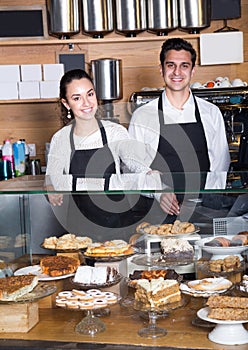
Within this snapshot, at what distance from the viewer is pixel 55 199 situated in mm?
1887

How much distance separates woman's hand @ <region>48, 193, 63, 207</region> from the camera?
6.14 ft

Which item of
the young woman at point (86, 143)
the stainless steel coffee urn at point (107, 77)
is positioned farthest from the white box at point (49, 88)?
the young woman at point (86, 143)

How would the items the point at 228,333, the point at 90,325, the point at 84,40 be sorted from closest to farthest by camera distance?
the point at 228,333 < the point at 90,325 < the point at 84,40

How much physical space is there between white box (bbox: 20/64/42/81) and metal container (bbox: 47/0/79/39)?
299 millimetres

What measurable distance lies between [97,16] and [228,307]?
2.95 meters

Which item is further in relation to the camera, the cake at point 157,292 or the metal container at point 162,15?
the metal container at point 162,15

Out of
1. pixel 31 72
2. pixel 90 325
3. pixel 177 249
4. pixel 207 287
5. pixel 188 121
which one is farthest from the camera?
pixel 31 72

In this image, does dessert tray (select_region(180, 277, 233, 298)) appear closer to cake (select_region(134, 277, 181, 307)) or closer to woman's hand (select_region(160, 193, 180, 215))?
cake (select_region(134, 277, 181, 307))

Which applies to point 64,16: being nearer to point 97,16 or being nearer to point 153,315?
point 97,16

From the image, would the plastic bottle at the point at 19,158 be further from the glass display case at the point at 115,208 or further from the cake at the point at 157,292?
the cake at the point at 157,292

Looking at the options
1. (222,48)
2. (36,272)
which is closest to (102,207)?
(36,272)

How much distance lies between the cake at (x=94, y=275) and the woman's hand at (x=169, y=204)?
236mm

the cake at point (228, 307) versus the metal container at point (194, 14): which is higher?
the metal container at point (194, 14)

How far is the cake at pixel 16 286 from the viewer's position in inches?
→ 65.0
